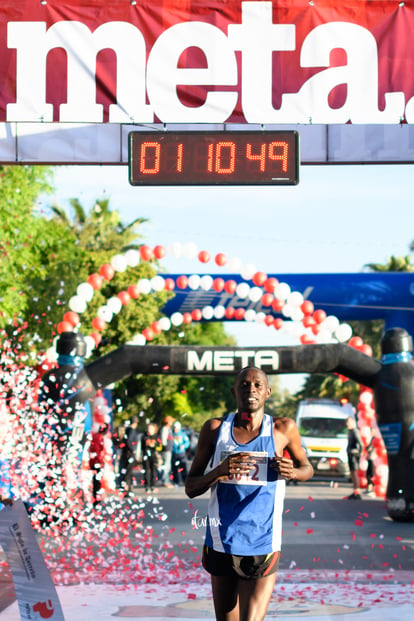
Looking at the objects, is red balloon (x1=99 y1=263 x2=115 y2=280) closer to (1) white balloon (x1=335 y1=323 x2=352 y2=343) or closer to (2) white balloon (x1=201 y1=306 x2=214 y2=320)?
(1) white balloon (x1=335 y1=323 x2=352 y2=343)

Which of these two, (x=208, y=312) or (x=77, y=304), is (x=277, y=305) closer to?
(x=208, y=312)

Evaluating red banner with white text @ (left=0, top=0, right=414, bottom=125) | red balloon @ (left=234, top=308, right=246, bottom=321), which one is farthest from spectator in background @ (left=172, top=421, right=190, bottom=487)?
→ red banner with white text @ (left=0, top=0, right=414, bottom=125)

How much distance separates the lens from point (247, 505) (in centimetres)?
546

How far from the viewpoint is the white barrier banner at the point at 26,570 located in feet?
21.2

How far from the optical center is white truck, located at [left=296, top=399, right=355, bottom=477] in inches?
1449

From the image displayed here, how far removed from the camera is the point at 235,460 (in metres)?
5.36

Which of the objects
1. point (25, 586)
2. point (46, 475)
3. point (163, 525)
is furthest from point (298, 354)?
point (25, 586)

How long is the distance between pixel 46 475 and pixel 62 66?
750 centimetres

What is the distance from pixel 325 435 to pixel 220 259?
17027 millimetres

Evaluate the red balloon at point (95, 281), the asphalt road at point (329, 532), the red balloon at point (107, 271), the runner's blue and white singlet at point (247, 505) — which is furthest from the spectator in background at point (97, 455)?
the runner's blue and white singlet at point (247, 505)

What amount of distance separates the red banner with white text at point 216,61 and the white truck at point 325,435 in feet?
86.1

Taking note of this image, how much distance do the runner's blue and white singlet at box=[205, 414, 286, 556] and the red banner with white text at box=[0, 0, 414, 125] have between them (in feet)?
15.4

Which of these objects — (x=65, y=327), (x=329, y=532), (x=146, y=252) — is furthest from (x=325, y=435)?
(x=329, y=532)

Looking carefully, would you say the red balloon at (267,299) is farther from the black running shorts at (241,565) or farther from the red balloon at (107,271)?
the black running shorts at (241,565)
